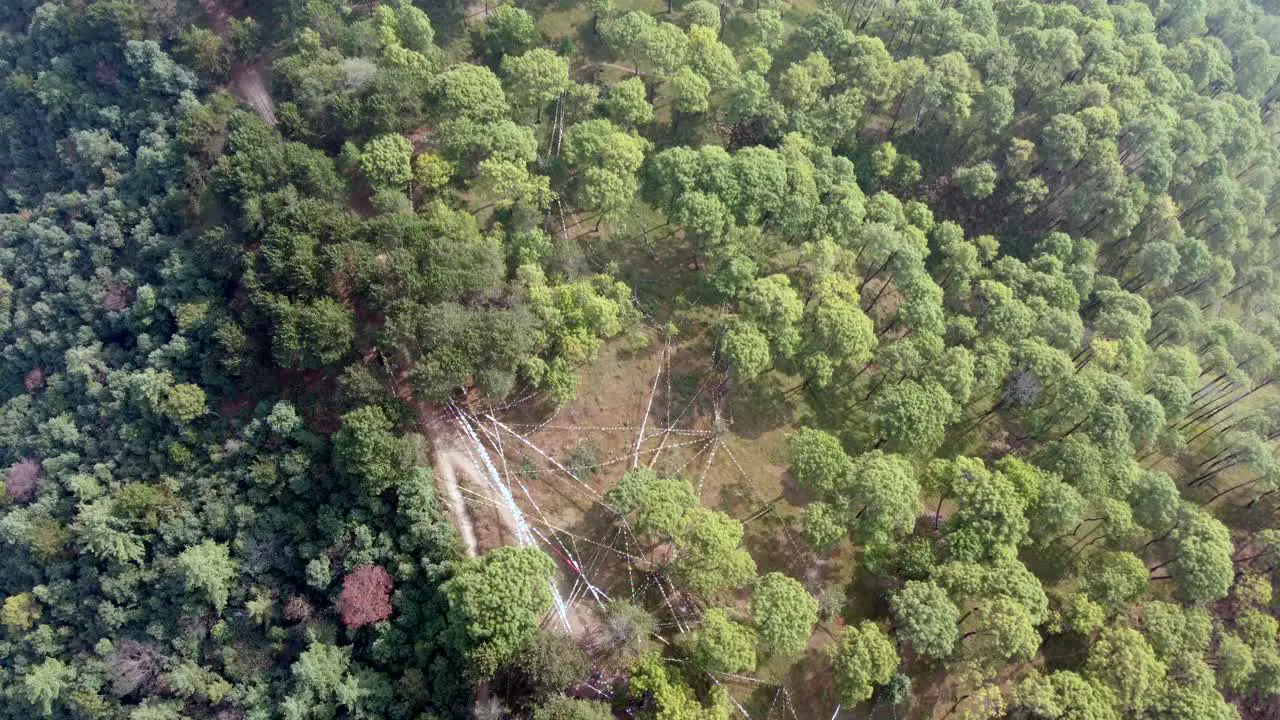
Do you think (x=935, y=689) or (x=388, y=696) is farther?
(x=935, y=689)

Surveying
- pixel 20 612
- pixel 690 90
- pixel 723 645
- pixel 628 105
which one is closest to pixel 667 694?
pixel 723 645

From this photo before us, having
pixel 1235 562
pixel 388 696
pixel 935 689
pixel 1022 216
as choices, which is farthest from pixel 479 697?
pixel 1022 216

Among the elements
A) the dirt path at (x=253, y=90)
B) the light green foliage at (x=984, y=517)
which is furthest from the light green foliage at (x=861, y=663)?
the dirt path at (x=253, y=90)

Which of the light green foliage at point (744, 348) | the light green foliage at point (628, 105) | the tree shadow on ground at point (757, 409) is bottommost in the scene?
the tree shadow on ground at point (757, 409)

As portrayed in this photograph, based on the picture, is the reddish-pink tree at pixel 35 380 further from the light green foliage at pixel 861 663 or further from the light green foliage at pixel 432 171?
the light green foliage at pixel 861 663

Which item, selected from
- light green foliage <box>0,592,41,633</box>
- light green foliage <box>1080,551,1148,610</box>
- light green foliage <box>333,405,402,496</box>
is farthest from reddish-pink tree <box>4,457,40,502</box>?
light green foliage <box>1080,551,1148,610</box>

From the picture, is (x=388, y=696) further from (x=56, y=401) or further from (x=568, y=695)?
(x=56, y=401)

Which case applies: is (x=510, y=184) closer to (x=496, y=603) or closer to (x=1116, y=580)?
(x=496, y=603)
